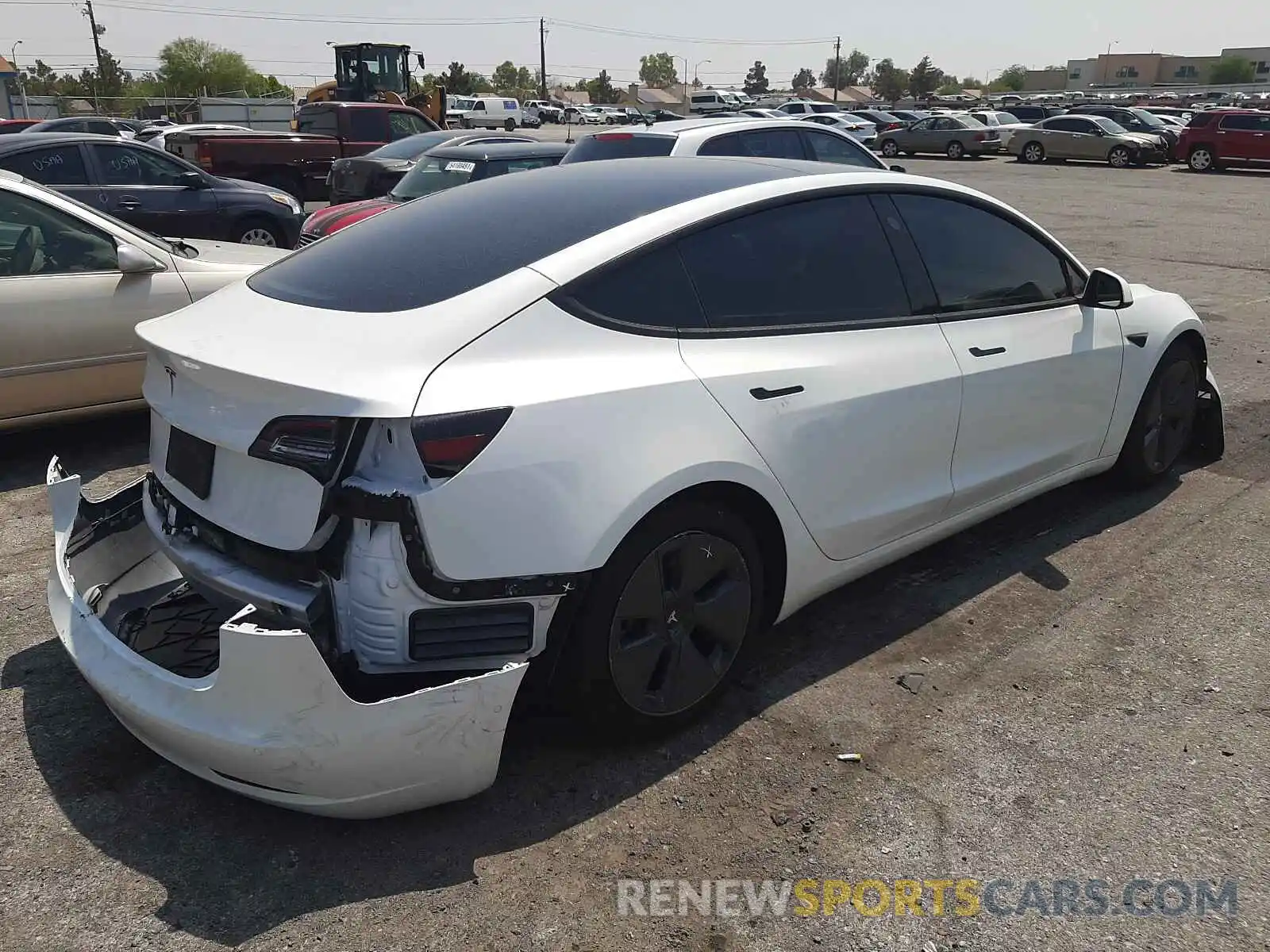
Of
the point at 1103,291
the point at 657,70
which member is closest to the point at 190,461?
the point at 1103,291

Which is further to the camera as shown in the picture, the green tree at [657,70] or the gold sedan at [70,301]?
the green tree at [657,70]

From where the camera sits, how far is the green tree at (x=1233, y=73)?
4417 inches

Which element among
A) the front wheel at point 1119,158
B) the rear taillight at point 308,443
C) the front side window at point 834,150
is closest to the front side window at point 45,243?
the rear taillight at point 308,443

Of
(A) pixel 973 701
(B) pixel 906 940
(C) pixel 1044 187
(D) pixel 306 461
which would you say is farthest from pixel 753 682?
(C) pixel 1044 187

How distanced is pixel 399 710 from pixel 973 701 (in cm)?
191

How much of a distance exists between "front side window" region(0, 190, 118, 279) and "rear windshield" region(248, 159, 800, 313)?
8.59 ft

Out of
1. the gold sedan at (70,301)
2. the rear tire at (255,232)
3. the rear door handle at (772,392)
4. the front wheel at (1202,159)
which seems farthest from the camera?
the front wheel at (1202,159)

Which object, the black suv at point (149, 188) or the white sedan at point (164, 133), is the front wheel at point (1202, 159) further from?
the black suv at point (149, 188)

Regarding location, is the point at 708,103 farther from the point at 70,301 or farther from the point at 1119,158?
the point at 70,301

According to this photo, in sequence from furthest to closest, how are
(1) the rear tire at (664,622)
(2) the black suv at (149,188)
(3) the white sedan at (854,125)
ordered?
(3) the white sedan at (854,125)
(2) the black suv at (149,188)
(1) the rear tire at (664,622)

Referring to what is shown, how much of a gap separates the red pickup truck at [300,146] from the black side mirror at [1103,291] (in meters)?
12.6

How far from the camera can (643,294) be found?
2980 millimetres

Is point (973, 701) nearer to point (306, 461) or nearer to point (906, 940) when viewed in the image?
point (906, 940)

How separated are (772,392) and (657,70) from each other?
177 m
